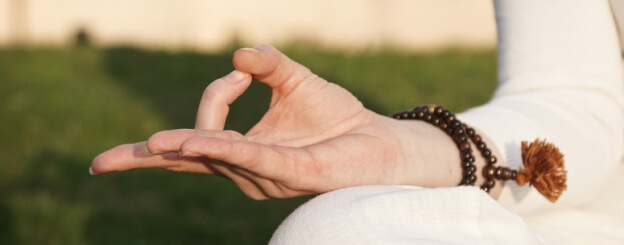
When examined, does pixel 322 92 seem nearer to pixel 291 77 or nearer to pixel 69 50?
pixel 291 77

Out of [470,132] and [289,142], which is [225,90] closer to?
[289,142]

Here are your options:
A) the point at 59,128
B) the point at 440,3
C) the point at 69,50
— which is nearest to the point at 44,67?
the point at 69,50

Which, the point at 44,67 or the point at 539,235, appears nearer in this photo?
the point at 539,235

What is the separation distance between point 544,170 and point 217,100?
19.8 inches

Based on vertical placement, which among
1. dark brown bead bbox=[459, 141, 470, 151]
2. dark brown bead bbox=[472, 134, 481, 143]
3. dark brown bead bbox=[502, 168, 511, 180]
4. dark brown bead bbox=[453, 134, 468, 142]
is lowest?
dark brown bead bbox=[502, 168, 511, 180]

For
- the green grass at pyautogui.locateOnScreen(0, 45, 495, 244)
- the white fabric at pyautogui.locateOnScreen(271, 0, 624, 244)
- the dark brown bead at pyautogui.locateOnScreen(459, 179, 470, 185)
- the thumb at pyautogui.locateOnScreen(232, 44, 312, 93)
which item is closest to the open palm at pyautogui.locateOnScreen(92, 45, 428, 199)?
the thumb at pyautogui.locateOnScreen(232, 44, 312, 93)

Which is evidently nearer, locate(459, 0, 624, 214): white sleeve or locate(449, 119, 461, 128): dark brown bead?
locate(449, 119, 461, 128): dark brown bead

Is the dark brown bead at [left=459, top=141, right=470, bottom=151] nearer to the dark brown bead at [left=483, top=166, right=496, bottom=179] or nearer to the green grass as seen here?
the dark brown bead at [left=483, top=166, right=496, bottom=179]

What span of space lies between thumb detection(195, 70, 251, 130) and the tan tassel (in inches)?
17.9

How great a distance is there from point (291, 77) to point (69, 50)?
4.87 meters

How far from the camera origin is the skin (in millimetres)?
1198

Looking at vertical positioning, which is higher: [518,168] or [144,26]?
[518,168]

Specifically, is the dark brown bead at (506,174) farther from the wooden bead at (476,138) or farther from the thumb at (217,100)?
the thumb at (217,100)

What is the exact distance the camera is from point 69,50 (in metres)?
5.94
